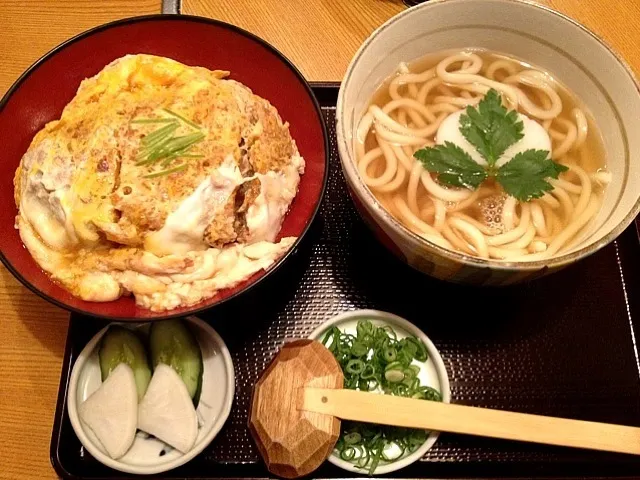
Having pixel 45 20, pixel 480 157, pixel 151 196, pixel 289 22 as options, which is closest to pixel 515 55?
pixel 480 157

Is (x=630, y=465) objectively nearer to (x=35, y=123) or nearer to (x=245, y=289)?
(x=245, y=289)

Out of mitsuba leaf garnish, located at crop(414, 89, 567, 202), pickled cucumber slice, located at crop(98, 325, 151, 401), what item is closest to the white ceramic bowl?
mitsuba leaf garnish, located at crop(414, 89, 567, 202)

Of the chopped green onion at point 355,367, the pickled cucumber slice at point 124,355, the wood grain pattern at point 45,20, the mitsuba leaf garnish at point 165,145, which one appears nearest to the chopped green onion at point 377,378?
the chopped green onion at point 355,367

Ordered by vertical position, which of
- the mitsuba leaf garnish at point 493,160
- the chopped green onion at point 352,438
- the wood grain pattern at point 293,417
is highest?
the mitsuba leaf garnish at point 493,160

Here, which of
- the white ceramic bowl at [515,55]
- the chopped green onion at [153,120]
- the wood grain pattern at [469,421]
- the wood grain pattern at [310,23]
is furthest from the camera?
the wood grain pattern at [310,23]

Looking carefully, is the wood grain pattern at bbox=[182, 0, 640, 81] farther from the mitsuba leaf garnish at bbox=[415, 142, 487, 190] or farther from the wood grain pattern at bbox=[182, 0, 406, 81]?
the mitsuba leaf garnish at bbox=[415, 142, 487, 190]

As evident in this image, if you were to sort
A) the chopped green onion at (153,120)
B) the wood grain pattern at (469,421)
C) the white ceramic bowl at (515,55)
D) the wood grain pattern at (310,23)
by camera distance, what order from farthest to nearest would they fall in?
the wood grain pattern at (310,23) → the chopped green onion at (153,120) → the wood grain pattern at (469,421) → the white ceramic bowl at (515,55)

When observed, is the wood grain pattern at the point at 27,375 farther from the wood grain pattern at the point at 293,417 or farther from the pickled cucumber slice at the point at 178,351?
the wood grain pattern at the point at 293,417

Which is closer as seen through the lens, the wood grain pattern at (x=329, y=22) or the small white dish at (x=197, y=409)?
the small white dish at (x=197, y=409)
